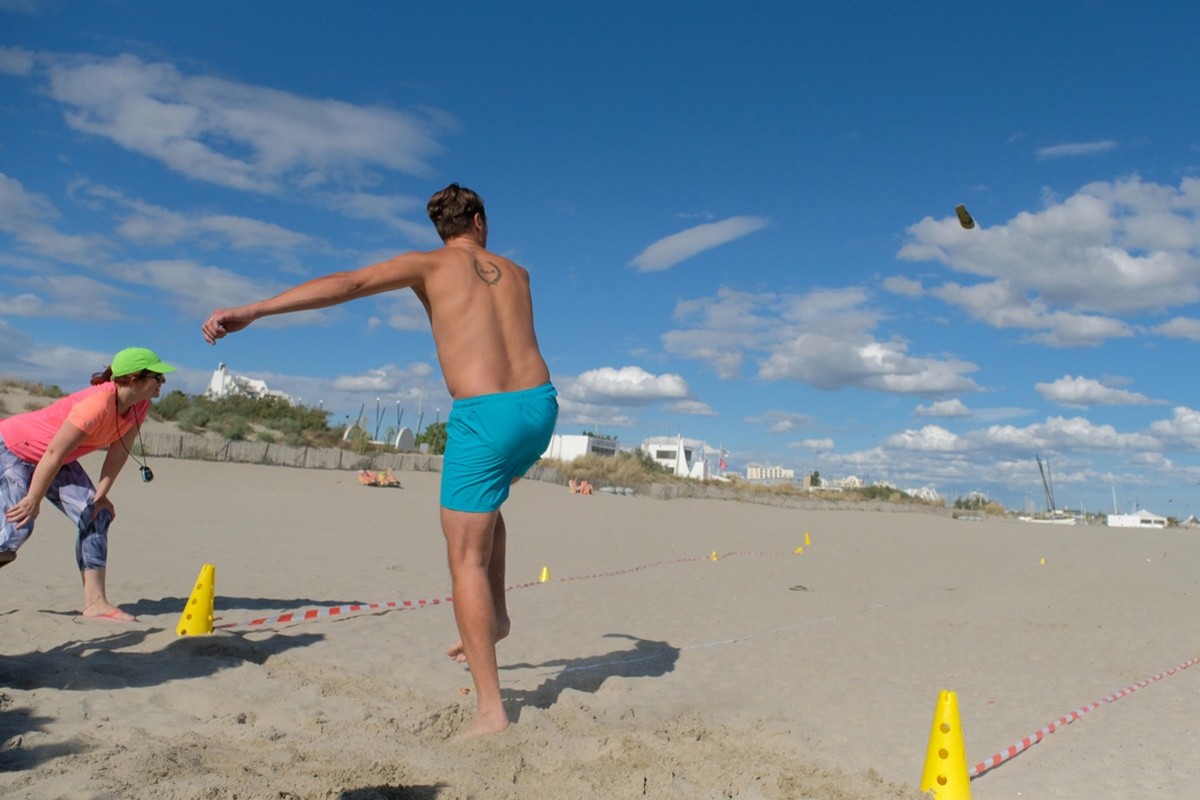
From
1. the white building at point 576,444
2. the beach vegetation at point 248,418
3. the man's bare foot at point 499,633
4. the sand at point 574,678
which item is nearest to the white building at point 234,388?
the beach vegetation at point 248,418

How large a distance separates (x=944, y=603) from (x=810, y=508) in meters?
24.8

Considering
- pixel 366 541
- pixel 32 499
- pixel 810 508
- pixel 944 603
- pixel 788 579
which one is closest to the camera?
pixel 32 499

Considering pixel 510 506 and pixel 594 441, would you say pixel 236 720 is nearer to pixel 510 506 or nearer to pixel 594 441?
pixel 510 506

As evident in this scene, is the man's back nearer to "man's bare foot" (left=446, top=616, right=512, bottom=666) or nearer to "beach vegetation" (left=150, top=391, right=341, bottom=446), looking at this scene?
"man's bare foot" (left=446, top=616, right=512, bottom=666)

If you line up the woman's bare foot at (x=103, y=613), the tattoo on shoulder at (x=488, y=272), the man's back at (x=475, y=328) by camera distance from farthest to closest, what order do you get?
the woman's bare foot at (x=103, y=613), the tattoo on shoulder at (x=488, y=272), the man's back at (x=475, y=328)

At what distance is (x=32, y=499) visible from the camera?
13.9 feet

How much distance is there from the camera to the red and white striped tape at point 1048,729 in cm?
398

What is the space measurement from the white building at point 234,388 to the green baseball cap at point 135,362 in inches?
874

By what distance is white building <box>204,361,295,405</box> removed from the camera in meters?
26.3

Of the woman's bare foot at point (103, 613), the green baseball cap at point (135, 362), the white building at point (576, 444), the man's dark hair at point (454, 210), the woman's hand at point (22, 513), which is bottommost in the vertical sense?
the woman's bare foot at point (103, 613)

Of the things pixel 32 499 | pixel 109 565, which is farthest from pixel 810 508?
pixel 32 499

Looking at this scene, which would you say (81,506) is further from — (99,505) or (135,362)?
(135,362)

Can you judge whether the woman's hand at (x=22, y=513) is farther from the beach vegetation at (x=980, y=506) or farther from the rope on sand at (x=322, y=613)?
the beach vegetation at (x=980, y=506)

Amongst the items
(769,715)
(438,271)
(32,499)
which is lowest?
(769,715)
